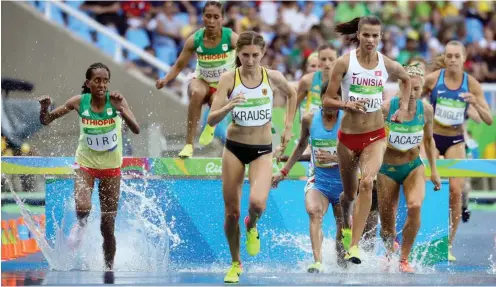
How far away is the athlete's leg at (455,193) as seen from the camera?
1451cm

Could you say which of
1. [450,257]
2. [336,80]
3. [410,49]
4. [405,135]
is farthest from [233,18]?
[336,80]

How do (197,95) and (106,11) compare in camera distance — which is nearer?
(197,95)

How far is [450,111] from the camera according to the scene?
14.8 m

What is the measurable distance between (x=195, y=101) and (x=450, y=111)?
338cm

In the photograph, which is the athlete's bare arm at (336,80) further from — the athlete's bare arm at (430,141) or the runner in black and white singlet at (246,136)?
the athlete's bare arm at (430,141)

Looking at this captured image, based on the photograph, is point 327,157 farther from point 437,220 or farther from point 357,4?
point 357,4

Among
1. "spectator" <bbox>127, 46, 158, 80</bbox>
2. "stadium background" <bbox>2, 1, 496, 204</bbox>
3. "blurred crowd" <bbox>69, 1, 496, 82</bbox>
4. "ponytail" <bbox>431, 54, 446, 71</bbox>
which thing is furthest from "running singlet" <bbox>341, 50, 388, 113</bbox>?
"spectator" <bbox>127, 46, 158, 80</bbox>

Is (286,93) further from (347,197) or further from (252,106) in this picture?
(347,197)

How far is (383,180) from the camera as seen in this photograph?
12.6 metres

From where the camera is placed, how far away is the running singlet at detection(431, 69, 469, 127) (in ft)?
48.1

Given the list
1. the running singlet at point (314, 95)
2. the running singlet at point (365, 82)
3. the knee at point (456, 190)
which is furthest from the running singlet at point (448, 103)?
the running singlet at point (365, 82)

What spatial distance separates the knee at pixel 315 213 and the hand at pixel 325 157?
0.53 m

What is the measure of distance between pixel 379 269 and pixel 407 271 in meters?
0.46

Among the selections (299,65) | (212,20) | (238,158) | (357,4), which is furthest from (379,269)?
(357,4)
